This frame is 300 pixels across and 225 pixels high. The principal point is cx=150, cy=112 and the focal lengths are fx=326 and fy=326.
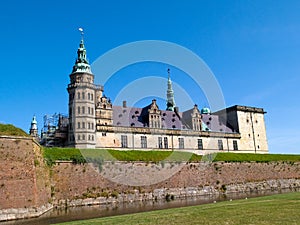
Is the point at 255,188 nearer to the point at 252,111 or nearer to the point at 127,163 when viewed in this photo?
the point at 127,163

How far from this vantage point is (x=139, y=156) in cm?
3078

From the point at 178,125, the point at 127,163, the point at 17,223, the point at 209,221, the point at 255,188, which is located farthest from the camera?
the point at 178,125

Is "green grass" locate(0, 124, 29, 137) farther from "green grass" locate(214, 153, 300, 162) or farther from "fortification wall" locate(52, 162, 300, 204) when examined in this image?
"green grass" locate(214, 153, 300, 162)

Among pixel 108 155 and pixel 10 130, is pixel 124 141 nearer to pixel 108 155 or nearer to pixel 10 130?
pixel 108 155

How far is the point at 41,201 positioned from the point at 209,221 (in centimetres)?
1404

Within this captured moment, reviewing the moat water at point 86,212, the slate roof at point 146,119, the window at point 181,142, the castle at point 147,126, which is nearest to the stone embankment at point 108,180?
the moat water at point 86,212

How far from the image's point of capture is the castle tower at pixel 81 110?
36906mm

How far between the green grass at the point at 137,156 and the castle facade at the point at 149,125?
824 centimetres

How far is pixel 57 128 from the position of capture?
131 ft

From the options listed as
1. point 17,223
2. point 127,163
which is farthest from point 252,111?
point 17,223

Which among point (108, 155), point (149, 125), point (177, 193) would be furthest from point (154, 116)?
point (108, 155)

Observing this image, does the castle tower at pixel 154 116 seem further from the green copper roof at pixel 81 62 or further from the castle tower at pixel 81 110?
the green copper roof at pixel 81 62

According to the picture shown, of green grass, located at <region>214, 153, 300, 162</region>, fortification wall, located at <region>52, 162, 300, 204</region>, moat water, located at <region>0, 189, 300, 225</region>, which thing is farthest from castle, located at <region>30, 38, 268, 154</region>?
moat water, located at <region>0, 189, 300, 225</region>

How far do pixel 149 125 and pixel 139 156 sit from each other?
1243 cm
